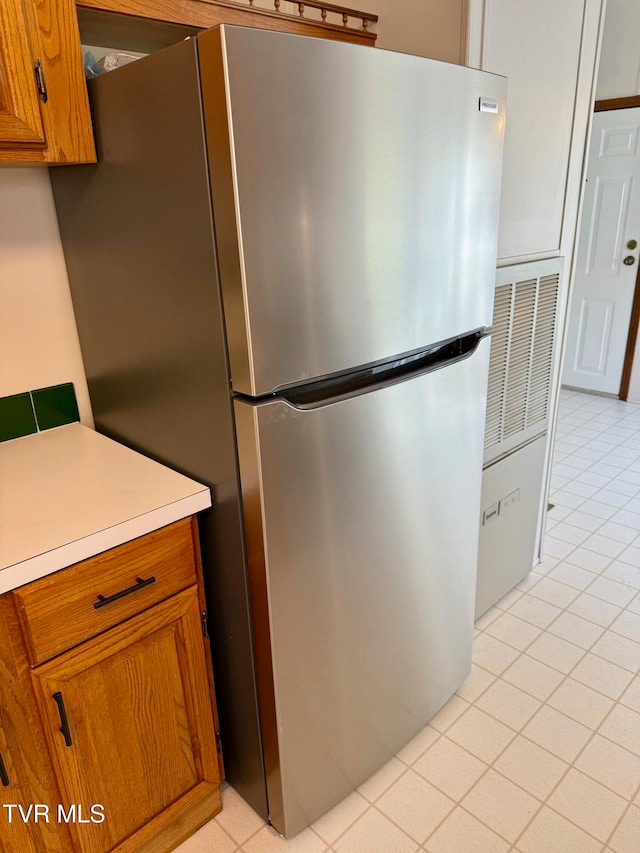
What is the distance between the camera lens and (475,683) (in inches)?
72.6

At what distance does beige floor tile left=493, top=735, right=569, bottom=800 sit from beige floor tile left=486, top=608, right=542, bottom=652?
1.27 ft

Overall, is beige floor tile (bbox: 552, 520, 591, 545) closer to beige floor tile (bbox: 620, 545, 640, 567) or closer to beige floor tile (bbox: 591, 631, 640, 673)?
beige floor tile (bbox: 620, 545, 640, 567)

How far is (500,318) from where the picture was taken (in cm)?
170

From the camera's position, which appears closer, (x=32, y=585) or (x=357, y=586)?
(x=32, y=585)

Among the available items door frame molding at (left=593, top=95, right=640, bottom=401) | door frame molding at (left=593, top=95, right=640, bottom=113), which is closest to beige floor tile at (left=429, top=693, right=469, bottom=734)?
door frame molding at (left=593, top=95, right=640, bottom=401)

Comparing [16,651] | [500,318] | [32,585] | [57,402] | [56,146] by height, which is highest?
[56,146]

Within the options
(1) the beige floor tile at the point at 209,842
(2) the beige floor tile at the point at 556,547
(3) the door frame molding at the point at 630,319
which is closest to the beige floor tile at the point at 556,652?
(2) the beige floor tile at the point at 556,547

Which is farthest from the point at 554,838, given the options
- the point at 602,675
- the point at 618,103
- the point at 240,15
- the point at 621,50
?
the point at 621,50

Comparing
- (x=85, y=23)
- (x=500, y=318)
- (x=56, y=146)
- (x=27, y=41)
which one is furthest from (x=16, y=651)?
(x=500, y=318)

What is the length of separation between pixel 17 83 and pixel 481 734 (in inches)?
72.1

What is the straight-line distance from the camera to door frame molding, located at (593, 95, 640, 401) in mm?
3759

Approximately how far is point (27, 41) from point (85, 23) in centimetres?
26

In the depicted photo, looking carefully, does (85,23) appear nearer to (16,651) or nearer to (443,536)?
(16,651)

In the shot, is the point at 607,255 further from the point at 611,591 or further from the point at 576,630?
the point at 576,630
